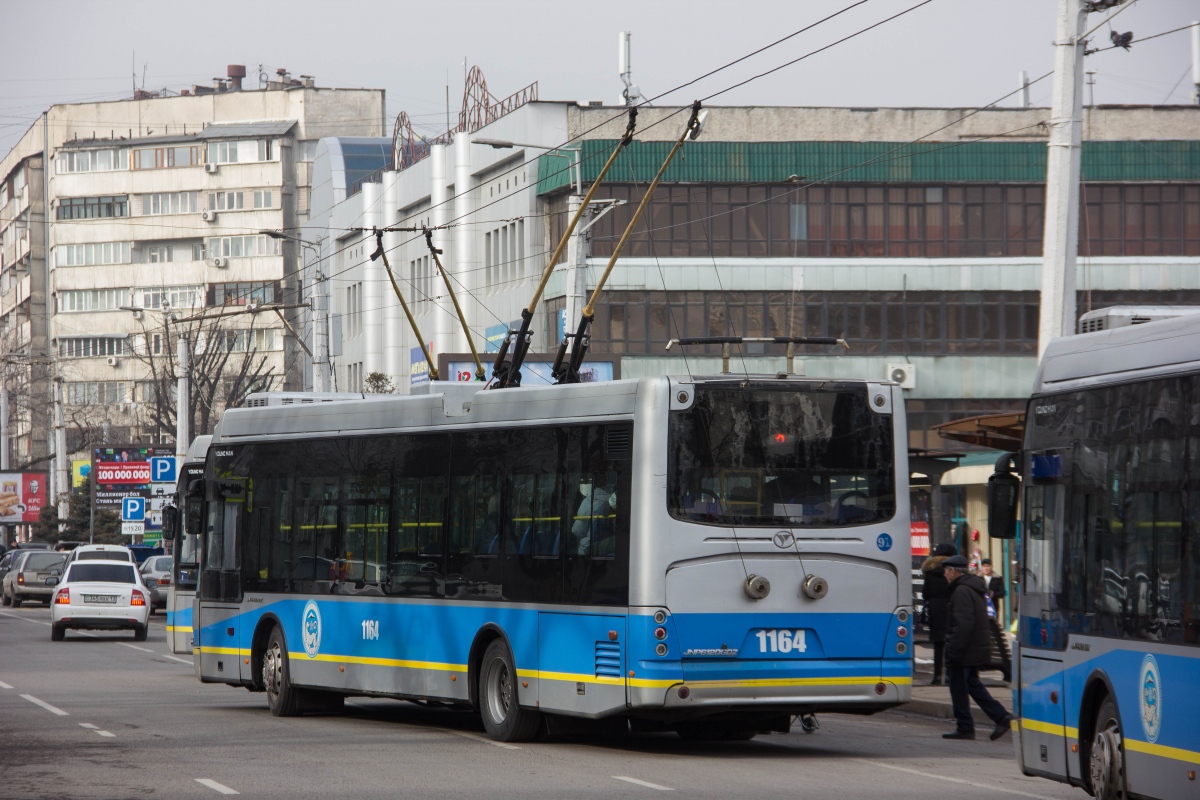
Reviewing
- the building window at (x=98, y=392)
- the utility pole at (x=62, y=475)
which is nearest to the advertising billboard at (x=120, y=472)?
the utility pole at (x=62, y=475)

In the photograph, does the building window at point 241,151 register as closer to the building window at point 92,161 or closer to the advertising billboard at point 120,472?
the building window at point 92,161

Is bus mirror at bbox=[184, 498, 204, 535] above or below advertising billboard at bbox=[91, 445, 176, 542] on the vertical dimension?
below

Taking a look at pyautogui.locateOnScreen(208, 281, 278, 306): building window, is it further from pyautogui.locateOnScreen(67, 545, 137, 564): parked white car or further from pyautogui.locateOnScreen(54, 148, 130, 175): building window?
pyautogui.locateOnScreen(67, 545, 137, 564): parked white car

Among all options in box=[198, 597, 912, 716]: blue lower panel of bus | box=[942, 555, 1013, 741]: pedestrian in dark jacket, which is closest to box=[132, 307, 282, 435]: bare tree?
box=[198, 597, 912, 716]: blue lower panel of bus

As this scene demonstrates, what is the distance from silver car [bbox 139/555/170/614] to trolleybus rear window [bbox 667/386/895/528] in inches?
1311

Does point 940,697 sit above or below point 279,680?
below

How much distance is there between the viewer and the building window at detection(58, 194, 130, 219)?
373ft

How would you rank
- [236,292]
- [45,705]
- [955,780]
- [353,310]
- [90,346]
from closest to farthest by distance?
1. [955,780]
2. [45,705]
3. [353,310]
4. [236,292]
5. [90,346]

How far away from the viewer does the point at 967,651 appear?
15.6m

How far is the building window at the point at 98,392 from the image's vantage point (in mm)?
112688

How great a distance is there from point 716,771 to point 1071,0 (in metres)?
8.96

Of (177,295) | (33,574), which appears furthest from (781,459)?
(177,295)

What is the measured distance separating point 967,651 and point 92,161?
345 feet

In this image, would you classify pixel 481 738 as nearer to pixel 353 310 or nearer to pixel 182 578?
pixel 182 578
